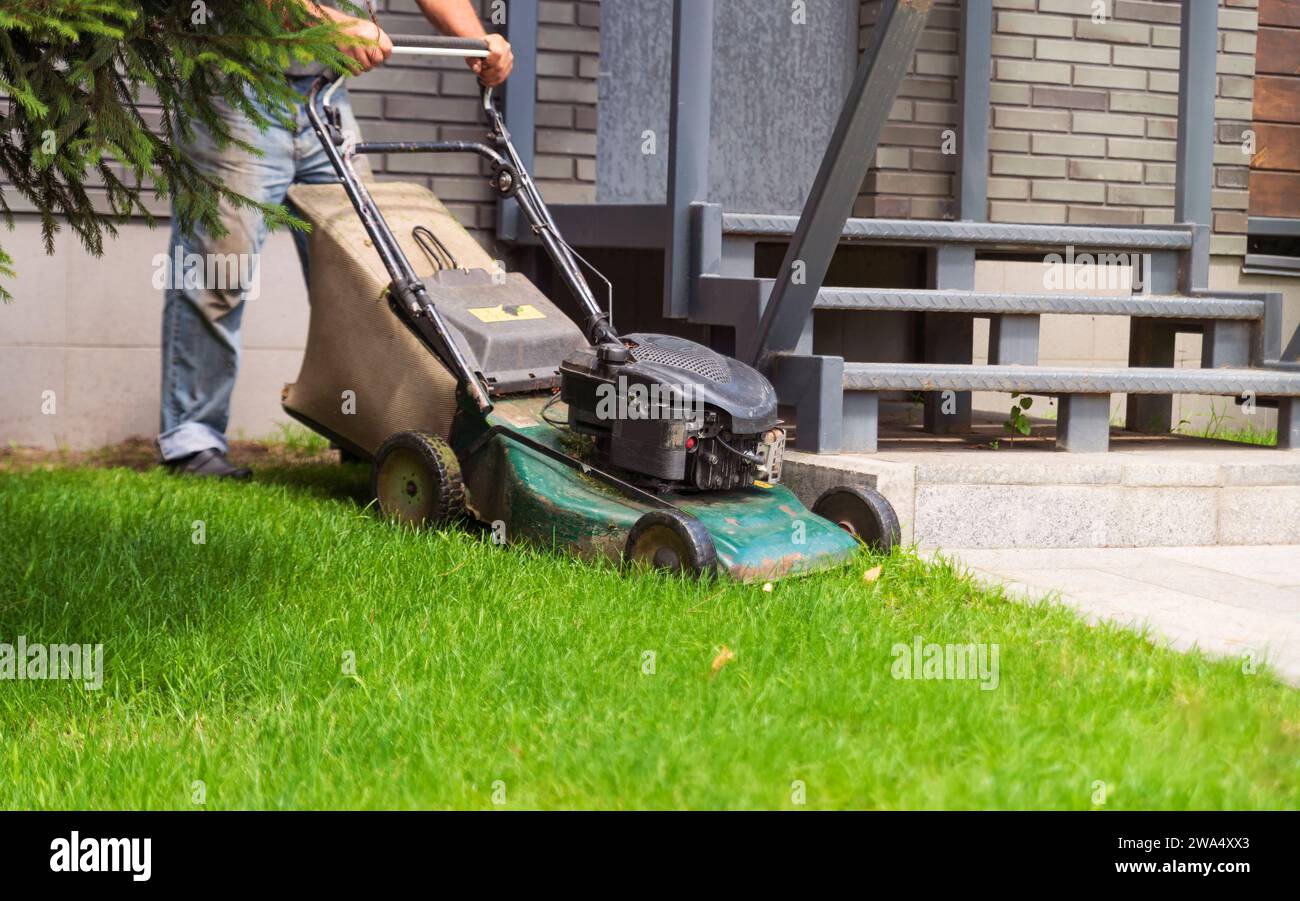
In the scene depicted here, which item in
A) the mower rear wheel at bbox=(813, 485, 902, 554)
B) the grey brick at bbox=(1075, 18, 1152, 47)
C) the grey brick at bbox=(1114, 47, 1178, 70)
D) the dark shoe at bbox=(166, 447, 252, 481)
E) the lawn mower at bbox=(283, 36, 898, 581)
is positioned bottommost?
the dark shoe at bbox=(166, 447, 252, 481)

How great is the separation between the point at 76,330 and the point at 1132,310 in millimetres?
3986

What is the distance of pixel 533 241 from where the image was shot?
6371mm

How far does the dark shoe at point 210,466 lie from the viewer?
5453 millimetres

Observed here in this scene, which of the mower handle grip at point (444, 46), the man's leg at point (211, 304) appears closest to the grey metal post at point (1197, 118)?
the mower handle grip at point (444, 46)

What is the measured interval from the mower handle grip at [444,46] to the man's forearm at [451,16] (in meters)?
0.57

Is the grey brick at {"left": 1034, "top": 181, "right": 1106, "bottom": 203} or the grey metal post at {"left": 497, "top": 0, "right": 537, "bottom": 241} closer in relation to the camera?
the grey metal post at {"left": 497, "top": 0, "right": 537, "bottom": 241}

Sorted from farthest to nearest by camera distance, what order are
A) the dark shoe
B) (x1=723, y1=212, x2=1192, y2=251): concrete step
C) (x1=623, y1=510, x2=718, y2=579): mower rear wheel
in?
1. the dark shoe
2. (x1=723, y1=212, x2=1192, y2=251): concrete step
3. (x1=623, y1=510, x2=718, y2=579): mower rear wheel

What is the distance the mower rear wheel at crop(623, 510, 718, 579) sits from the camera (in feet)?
11.9

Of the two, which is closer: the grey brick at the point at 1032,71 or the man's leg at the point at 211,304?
the man's leg at the point at 211,304

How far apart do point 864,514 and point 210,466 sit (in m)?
2.45

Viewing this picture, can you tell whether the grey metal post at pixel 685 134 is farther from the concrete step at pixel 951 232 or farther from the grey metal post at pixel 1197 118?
the grey metal post at pixel 1197 118

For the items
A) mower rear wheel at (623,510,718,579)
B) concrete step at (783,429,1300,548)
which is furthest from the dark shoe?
mower rear wheel at (623,510,718,579)

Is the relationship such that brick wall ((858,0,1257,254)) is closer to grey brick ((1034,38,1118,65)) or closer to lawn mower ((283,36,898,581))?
grey brick ((1034,38,1118,65))
